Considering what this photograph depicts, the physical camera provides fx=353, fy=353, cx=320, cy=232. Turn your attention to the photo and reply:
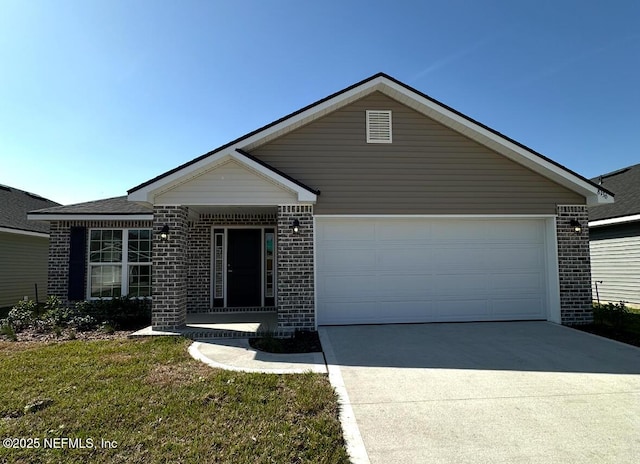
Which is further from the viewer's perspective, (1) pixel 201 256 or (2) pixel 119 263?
(2) pixel 119 263

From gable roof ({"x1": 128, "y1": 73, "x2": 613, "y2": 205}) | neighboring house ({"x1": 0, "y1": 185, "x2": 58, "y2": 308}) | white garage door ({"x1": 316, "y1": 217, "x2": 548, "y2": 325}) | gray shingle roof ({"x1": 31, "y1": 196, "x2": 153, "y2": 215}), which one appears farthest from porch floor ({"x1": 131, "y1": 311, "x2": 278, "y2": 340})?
neighboring house ({"x1": 0, "y1": 185, "x2": 58, "y2": 308})

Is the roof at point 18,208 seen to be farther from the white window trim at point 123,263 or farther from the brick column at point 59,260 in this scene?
the white window trim at point 123,263

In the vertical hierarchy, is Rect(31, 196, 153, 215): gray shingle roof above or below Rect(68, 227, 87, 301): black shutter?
above

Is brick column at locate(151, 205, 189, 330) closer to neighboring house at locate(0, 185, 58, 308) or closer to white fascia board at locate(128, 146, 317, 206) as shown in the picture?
white fascia board at locate(128, 146, 317, 206)

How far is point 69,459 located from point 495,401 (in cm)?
417

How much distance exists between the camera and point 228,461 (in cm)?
285

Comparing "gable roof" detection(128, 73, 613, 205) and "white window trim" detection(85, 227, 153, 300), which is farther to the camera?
"white window trim" detection(85, 227, 153, 300)

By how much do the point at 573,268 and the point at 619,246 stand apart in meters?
5.19

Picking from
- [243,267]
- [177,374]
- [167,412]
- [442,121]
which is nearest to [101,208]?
[243,267]

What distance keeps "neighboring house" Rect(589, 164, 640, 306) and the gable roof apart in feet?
14.1

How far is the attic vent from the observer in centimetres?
820

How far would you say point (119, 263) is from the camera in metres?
9.99

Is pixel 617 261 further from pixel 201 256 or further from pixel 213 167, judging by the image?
pixel 201 256

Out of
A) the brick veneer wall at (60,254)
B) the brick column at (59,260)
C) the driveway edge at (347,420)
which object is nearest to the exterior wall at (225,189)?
the driveway edge at (347,420)
